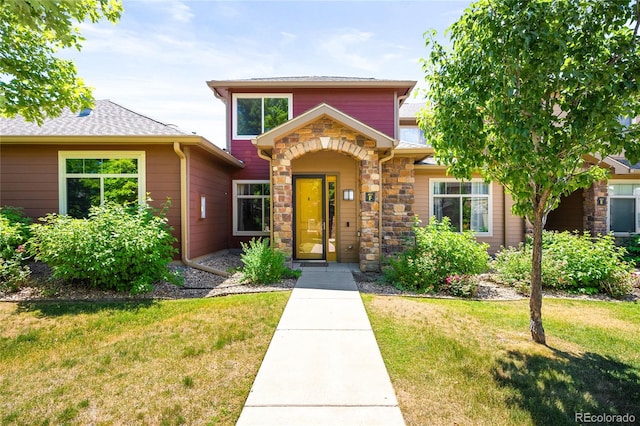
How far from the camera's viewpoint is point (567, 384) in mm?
3174

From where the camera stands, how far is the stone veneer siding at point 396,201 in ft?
29.2

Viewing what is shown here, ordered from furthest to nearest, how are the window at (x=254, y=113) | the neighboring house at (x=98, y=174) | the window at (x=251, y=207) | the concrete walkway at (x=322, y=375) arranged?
1. the window at (x=251, y=207)
2. the window at (x=254, y=113)
3. the neighboring house at (x=98, y=174)
4. the concrete walkway at (x=322, y=375)

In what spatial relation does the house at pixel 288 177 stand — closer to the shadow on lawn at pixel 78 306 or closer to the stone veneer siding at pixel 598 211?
the stone veneer siding at pixel 598 211

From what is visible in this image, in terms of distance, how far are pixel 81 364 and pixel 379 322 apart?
361cm

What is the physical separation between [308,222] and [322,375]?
6170 millimetres

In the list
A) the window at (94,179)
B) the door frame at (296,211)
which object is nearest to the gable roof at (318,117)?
the door frame at (296,211)

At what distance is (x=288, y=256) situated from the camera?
25.2ft

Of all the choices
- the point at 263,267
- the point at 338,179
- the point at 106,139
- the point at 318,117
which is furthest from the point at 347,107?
the point at 106,139

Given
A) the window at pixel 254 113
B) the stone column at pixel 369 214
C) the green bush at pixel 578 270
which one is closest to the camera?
the green bush at pixel 578 270

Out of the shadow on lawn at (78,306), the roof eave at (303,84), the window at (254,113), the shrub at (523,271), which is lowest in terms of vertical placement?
the shadow on lawn at (78,306)

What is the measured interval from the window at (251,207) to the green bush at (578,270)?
7.04 m

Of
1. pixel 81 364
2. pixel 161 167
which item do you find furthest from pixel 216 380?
pixel 161 167

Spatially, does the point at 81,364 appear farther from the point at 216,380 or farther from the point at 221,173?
the point at 221,173

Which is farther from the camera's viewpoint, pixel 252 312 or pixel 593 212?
pixel 593 212
